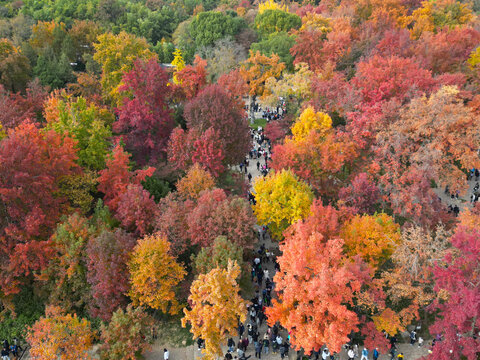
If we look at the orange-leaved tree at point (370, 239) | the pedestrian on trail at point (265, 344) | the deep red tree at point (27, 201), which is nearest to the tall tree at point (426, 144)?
the orange-leaved tree at point (370, 239)

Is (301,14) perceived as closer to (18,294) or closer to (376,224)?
(376,224)

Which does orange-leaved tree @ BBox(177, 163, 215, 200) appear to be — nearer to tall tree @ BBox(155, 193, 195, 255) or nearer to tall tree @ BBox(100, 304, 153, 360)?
tall tree @ BBox(155, 193, 195, 255)

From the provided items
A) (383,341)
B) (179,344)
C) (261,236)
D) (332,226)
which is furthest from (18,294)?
(383,341)

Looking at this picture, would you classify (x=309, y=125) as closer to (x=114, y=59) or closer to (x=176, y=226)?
(x=176, y=226)

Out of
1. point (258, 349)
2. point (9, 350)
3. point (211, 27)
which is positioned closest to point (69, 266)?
point (9, 350)

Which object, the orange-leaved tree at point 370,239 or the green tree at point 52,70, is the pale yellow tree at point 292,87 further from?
the green tree at point 52,70

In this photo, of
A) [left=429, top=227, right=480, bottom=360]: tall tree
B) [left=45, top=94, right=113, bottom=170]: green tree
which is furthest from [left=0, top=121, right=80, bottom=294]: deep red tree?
[left=429, top=227, right=480, bottom=360]: tall tree
